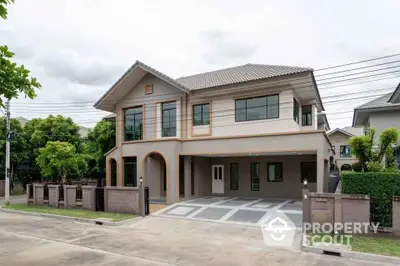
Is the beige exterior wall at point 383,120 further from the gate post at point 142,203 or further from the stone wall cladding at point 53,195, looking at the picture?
the stone wall cladding at point 53,195

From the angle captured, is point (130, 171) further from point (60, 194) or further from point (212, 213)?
point (212, 213)

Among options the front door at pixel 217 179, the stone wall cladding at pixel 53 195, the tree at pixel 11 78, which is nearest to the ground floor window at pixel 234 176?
the front door at pixel 217 179

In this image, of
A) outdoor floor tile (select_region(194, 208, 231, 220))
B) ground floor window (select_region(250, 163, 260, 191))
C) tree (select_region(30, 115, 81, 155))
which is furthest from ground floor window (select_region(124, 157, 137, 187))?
ground floor window (select_region(250, 163, 260, 191))

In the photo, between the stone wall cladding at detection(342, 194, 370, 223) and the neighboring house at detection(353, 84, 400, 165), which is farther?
→ the neighboring house at detection(353, 84, 400, 165)

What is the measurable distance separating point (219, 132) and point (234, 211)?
4.67 meters

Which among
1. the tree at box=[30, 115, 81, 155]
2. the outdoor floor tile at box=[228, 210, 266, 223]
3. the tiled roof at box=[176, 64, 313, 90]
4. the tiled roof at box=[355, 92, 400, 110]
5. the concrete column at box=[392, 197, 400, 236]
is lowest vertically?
the outdoor floor tile at box=[228, 210, 266, 223]

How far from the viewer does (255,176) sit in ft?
62.2

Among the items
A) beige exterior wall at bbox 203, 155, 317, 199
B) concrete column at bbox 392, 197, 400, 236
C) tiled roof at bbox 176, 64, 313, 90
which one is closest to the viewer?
concrete column at bbox 392, 197, 400, 236

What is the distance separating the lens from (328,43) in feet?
40.3

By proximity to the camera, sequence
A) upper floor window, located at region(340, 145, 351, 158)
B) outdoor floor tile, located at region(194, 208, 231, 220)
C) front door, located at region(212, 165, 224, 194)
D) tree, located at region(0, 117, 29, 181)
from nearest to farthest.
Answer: outdoor floor tile, located at region(194, 208, 231, 220) → front door, located at region(212, 165, 224, 194) → tree, located at region(0, 117, 29, 181) → upper floor window, located at region(340, 145, 351, 158)

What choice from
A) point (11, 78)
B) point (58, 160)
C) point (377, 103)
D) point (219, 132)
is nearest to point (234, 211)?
point (219, 132)

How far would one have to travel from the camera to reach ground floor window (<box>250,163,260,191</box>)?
18844 mm

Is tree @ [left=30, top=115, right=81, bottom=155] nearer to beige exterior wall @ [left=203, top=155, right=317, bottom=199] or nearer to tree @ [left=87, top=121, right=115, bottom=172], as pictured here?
tree @ [left=87, top=121, right=115, bottom=172]

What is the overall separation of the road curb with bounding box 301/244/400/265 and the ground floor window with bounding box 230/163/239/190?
10796 mm
